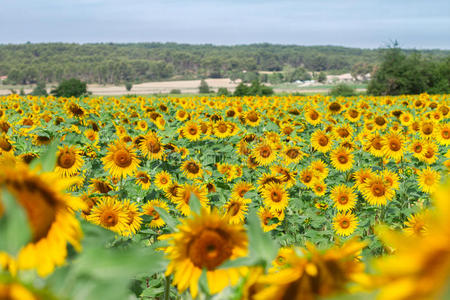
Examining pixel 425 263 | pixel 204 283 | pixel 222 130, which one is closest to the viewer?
pixel 425 263

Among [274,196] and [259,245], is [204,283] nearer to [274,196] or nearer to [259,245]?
[259,245]

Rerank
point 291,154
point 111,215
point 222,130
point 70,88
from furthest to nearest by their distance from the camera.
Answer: point 70,88 < point 222,130 < point 291,154 < point 111,215

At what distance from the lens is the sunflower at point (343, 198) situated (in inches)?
198

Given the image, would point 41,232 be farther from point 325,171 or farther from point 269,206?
point 325,171

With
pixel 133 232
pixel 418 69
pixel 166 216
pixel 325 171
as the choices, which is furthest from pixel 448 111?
pixel 418 69

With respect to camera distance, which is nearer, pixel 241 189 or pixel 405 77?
pixel 241 189

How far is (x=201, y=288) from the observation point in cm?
99

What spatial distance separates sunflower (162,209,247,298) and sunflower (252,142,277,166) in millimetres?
4628

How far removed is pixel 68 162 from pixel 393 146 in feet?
15.3

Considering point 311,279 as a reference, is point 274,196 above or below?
below

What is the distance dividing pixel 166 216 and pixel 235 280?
329 mm

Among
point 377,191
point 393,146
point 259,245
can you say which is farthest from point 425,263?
point 393,146

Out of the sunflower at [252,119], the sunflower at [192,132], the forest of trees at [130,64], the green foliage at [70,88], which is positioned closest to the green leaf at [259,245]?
the sunflower at [192,132]

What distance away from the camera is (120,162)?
3799mm
